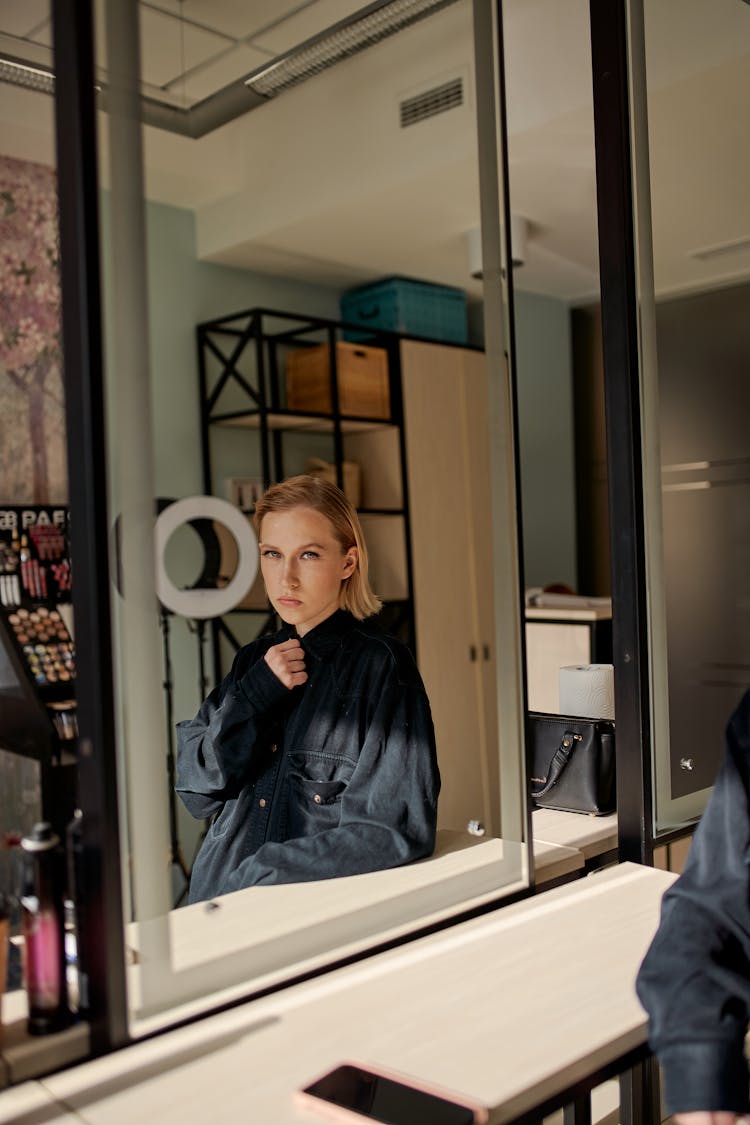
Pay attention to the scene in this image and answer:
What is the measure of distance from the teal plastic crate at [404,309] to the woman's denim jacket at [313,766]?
302 cm

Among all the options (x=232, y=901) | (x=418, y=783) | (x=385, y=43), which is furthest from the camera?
(x=385, y=43)

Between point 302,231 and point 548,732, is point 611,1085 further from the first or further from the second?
point 302,231

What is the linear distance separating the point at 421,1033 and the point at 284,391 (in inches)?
130

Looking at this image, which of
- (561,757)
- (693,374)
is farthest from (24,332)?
(693,374)

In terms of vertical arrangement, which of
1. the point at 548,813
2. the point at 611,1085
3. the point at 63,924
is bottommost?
the point at 611,1085

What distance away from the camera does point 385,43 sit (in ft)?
11.0

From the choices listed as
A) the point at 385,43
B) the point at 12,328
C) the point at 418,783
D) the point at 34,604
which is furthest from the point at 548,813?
the point at 385,43

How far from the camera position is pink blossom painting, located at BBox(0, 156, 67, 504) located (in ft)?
6.08

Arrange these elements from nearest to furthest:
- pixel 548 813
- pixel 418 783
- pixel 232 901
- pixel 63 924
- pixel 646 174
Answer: pixel 63 924 → pixel 232 901 → pixel 418 783 → pixel 646 174 → pixel 548 813

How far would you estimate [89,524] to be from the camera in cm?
116

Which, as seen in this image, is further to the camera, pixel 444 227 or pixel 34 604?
pixel 444 227

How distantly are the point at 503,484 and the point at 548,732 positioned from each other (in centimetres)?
70

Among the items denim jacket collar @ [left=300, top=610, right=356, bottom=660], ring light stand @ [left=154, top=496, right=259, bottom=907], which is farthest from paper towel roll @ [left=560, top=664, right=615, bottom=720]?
ring light stand @ [left=154, top=496, right=259, bottom=907]

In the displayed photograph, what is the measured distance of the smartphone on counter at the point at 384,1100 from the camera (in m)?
1.00
